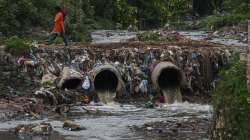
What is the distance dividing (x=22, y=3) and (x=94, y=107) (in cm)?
1114

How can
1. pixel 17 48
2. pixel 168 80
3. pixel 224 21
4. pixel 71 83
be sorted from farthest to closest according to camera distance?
pixel 224 21 → pixel 168 80 → pixel 17 48 → pixel 71 83

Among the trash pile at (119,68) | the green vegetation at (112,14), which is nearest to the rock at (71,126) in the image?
the trash pile at (119,68)

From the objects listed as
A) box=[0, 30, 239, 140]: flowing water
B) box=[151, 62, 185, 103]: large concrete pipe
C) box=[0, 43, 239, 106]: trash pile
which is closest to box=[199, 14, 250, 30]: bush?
box=[0, 43, 239, 106]: trash pile

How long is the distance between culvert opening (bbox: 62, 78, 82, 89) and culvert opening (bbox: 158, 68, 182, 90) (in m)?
2.78

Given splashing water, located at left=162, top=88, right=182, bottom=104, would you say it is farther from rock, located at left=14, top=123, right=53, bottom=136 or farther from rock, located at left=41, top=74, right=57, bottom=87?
rock, located at left=14, top=123, right=53, bottom=136

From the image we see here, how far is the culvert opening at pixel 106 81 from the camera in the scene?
2384 centimetres

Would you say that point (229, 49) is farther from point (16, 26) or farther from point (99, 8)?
point (99, 8)

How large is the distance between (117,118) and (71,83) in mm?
3947

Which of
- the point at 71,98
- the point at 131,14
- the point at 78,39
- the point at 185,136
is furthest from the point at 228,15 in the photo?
the point at 185,136

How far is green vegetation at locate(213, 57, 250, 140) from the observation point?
39.1 feet

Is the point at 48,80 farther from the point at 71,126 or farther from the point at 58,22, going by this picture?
the point at 71,126

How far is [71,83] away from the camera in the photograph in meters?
23.3

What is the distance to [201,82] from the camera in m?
24.3

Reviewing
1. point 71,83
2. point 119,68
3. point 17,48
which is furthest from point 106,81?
point 17,48
